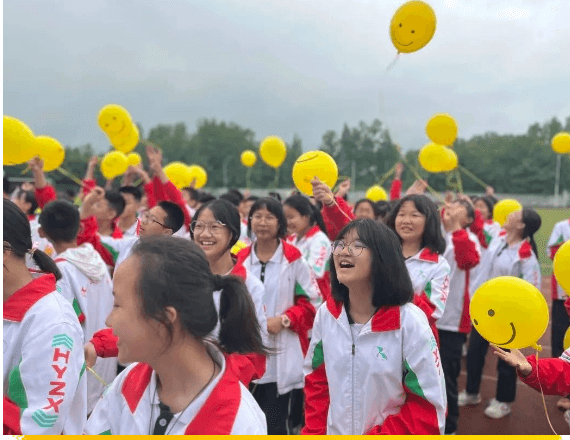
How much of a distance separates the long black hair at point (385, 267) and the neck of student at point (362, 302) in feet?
0.10

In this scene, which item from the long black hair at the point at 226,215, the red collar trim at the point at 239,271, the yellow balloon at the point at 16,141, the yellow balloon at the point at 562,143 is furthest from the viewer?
the yellow balloon at the point at 562,143

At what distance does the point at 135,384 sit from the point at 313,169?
200 cm

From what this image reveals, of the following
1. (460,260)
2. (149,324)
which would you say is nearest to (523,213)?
(460,260)

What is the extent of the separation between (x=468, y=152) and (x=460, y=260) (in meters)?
40.7

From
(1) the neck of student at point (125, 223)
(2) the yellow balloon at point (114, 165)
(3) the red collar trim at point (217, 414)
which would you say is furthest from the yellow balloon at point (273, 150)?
(3) the red collar trim at point (217, 414)

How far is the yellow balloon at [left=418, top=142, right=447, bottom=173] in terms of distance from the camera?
6.06 metres

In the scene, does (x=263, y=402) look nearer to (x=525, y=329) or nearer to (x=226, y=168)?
(x=525, y=329)

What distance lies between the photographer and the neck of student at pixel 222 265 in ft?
→ 10.00

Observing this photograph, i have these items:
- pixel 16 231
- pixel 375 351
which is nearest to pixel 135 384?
pixel 16 231

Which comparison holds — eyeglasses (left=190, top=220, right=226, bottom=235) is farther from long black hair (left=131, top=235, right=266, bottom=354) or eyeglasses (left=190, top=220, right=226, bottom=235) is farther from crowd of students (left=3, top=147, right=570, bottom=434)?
long black hair (left=131, top=235, right=266, bottom=354)

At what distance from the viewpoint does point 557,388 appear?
7.14 ft

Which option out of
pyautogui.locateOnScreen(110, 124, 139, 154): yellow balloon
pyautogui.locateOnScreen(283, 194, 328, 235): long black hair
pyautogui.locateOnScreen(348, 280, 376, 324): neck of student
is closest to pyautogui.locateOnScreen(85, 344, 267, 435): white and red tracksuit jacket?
pyautogui.locateOnScreen(348, 280, 376, 324): neck of student

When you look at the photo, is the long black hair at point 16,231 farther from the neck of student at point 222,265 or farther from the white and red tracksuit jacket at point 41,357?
the neck of student at point 222,265

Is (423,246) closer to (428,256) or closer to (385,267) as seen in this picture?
(428,256)
